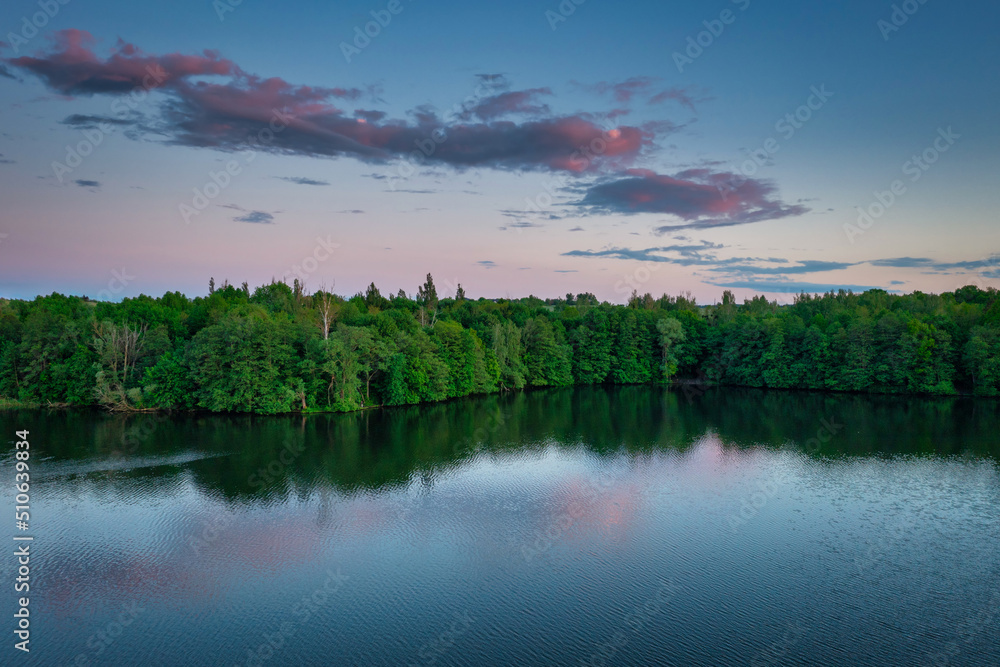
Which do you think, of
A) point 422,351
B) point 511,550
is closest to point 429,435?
point 422,351

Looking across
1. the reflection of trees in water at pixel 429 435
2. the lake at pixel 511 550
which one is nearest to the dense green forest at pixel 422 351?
the reflection of trees in water at pixel 429 435

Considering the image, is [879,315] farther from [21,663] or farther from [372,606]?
[21,663]

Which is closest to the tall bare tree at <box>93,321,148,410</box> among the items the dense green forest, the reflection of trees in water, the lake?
the dense green forest

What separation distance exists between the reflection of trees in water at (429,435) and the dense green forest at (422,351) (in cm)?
332

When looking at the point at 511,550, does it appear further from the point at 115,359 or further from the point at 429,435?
the point at 115,359

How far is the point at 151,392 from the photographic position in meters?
53.0

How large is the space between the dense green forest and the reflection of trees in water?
3.32 meters

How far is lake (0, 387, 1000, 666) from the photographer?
16.5 metres

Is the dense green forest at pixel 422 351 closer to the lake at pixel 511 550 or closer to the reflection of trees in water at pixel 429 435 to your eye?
the reflection of trees in water at pixel 429 435

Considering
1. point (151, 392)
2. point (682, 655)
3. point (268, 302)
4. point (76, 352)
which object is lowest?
point (682, 655)

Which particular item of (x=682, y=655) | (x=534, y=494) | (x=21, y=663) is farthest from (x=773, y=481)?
(x=21, y=663)

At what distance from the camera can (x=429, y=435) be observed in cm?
4500

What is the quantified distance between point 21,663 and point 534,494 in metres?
21.0

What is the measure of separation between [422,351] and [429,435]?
18.2 meters
